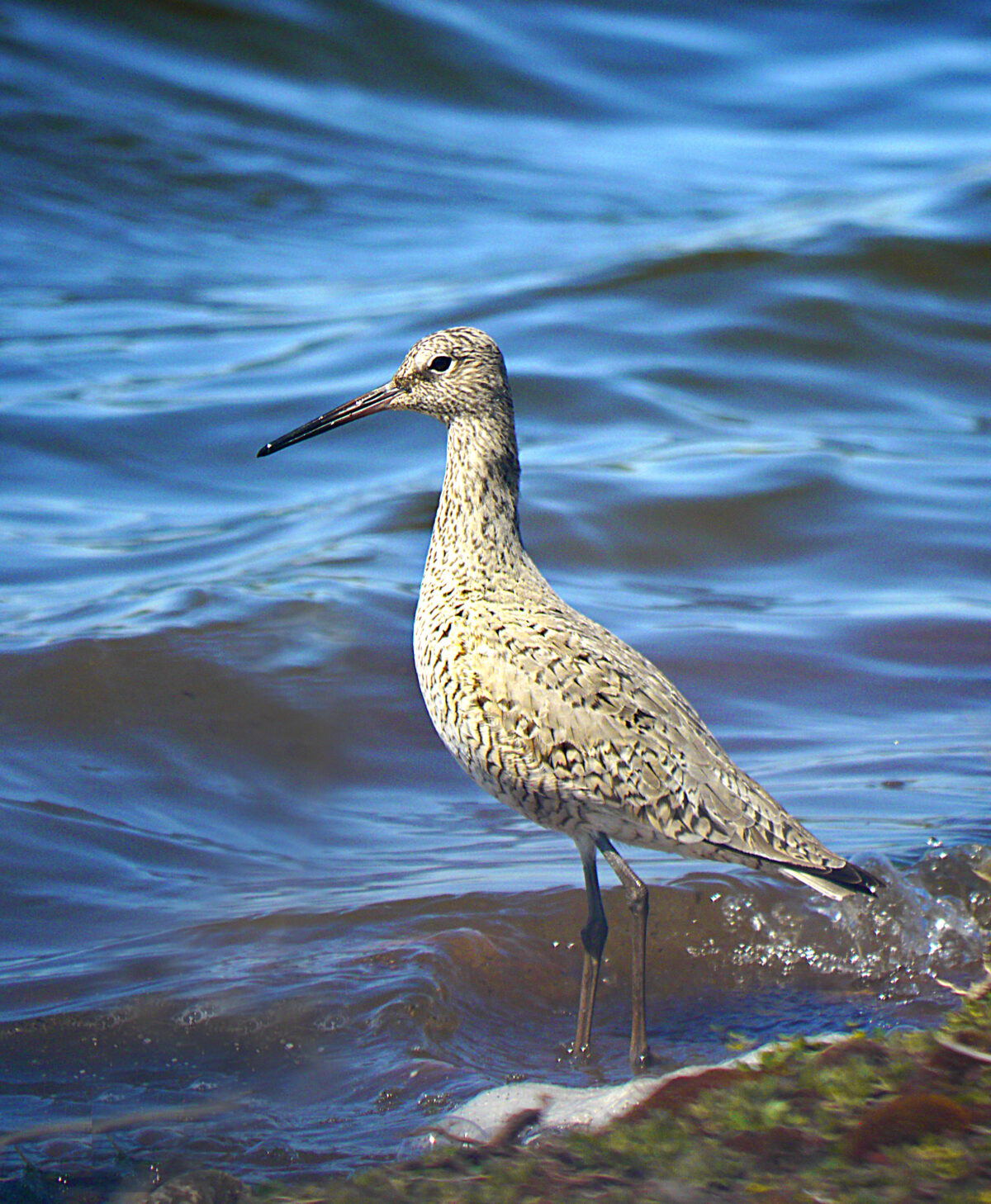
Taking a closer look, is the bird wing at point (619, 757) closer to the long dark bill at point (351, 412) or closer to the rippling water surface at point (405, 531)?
the rippling water surface at point (405, 531)

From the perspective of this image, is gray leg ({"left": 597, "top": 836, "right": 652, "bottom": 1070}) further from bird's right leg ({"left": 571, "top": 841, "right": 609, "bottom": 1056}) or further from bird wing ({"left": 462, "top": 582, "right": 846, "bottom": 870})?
bird wing ({"left": 462, "top": 582, "right": 846, "bottom": 870})

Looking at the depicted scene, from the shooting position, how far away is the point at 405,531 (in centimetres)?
883

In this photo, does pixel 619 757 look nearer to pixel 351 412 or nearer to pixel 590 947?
pixel 590 947

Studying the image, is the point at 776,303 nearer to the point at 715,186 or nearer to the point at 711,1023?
the point at 715,186

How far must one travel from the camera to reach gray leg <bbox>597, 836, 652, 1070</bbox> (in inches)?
170

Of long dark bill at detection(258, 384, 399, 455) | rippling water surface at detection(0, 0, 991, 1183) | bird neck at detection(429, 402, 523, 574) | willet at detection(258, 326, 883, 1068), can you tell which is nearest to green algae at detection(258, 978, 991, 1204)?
rippling water surface at detection(0, 0, 991, 1183)

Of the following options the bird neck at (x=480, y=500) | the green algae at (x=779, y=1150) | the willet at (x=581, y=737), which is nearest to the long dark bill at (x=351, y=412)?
the bird neck at (x=480, y=500)

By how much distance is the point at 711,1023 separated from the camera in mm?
4562

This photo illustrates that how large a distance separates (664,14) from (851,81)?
9.93 ft

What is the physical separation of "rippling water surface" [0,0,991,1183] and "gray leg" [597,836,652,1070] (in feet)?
0.47

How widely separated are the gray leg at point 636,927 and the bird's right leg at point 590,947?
0.09m

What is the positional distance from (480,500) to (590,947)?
4.79ft

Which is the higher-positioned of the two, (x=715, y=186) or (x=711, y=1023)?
(x=715, y=186)

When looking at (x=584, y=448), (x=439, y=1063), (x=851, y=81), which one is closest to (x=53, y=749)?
(x=439, y=1063)
